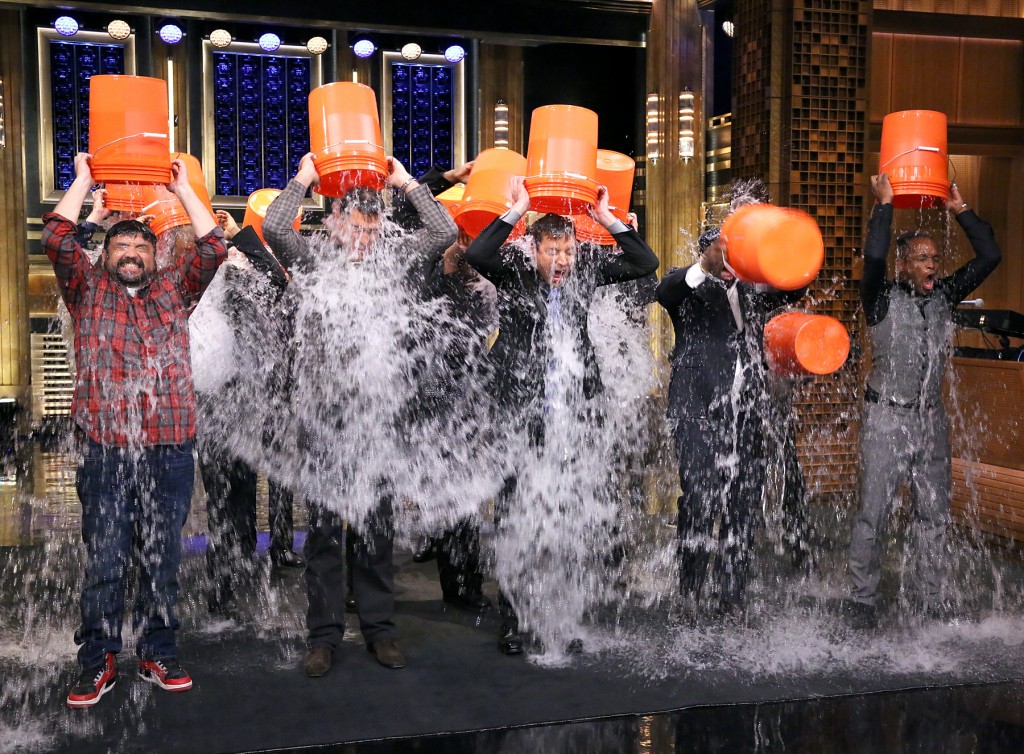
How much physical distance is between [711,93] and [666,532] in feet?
19.6

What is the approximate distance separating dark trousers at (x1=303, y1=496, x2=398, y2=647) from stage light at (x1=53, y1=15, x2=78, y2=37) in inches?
284

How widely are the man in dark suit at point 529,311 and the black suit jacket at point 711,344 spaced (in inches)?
17.0

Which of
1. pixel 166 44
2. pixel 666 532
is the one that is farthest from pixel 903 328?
pixel 166 44

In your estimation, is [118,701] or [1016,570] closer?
[118,701]

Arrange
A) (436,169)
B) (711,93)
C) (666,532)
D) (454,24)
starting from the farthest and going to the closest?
1. (711,93)
2. (454,24)
3. (666,532)
4. (436,169)

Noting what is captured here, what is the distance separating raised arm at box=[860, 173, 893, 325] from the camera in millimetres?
3840

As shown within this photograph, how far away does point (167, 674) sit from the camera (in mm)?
3146

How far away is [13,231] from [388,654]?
7407mm

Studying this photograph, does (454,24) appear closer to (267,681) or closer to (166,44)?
(166,44)

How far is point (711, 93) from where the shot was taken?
9938 mm

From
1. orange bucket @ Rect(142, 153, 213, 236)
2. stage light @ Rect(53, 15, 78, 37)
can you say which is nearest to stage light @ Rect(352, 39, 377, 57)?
stage light @ Rect(53, 15, 78, 37)

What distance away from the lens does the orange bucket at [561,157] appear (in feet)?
11.6

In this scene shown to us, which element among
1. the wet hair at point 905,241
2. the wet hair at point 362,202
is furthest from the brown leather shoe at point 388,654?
the wet hair at point 905,241

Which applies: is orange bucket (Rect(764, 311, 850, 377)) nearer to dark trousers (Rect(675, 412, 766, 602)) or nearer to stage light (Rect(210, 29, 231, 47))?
dark trousers (Rect(675, 412, 766, 602))
